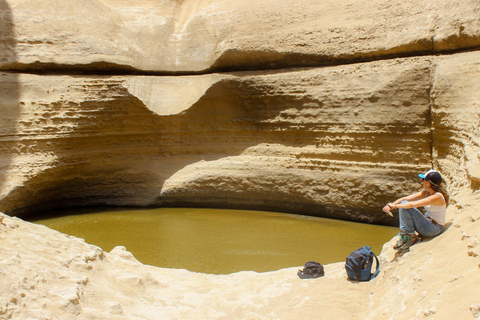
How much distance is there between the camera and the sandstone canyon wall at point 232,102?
5848mm

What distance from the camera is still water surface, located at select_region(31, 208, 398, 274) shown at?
475cm

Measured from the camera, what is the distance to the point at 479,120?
432 cm

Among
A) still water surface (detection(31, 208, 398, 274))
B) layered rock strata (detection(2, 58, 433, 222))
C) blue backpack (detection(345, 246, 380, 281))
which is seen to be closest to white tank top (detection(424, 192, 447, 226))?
blue backpack (detection(345, 246, 380, 281))

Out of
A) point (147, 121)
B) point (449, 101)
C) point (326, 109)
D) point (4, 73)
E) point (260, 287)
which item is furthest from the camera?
point (147, 121)

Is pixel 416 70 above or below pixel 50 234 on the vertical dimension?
above

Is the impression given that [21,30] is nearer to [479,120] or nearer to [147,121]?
[147,121]

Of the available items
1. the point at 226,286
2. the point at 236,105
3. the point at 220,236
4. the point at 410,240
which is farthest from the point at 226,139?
the point at 410,240

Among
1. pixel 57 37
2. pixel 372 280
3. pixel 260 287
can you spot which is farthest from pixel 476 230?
pixel 57 37

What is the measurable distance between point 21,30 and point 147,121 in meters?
2.74

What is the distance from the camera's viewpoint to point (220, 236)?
5.69 meters

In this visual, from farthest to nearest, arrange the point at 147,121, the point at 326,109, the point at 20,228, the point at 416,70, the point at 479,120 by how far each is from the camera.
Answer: the point at 147,121, the point at 326,109, the point at 416,70, the point at 479,120, the point at 20,228

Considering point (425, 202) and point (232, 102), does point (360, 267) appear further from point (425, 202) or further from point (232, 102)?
point (232, 102)

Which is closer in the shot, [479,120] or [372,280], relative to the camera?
[372,280]

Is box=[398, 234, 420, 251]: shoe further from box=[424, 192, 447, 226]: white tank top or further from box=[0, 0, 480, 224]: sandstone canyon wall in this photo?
box=[0, 0, 480, 224]: sandstone canyon wall
